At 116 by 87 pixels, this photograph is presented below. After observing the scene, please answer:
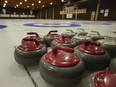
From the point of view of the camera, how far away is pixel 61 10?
1941 centimetres

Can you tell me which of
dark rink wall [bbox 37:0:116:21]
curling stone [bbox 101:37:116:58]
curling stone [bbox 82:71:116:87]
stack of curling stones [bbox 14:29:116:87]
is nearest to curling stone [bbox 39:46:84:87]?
stack of curling stones [bbox 14:29:116:87]

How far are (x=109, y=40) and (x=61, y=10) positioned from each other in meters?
19.2

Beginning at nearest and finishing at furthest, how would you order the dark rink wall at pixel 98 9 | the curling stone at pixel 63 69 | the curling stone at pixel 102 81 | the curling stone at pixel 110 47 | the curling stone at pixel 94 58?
the curling stone at pixel 102 81
the curling stone at pixel 63 69
the curling stone at pixel 94 58
the curling stone at pixel 110 47
the dark rink wall at pixel 98 9

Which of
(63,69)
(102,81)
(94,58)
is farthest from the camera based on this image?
(94,58)

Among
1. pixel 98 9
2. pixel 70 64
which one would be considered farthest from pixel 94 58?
pixel 98 9

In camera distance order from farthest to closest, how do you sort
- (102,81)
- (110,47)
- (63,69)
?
(110,47) → (63,69) → (102,81)

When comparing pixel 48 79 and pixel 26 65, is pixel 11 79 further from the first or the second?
pixel 48 79

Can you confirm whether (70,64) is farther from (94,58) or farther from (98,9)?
(98,9)

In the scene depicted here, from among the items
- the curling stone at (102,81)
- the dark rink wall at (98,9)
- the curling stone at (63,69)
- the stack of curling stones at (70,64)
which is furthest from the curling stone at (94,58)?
the dark rink wall at (98,9)

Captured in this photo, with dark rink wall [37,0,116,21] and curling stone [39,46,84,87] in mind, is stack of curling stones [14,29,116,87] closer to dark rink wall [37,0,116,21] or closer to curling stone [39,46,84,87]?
curling stone [39,46,84,87]

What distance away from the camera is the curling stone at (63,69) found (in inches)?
23.2

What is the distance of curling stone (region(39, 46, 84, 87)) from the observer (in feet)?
1.93

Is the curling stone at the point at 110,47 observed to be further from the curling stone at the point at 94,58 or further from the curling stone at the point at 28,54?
the curling stone at the point at 28,54

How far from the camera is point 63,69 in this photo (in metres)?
0.59
